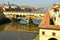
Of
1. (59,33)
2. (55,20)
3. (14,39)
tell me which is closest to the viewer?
(59,33)

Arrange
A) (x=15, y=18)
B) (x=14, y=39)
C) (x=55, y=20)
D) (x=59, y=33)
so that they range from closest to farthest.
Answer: (x=59, y=33), (x=55, y=20), (x=14, y=39), (x=15, y=18)

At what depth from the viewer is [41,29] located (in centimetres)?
1583

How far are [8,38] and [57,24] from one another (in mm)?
8683

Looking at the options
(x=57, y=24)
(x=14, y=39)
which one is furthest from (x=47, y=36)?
(x=14, y=39)

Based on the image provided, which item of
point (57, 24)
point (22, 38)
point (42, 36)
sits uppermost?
point (57, 24)

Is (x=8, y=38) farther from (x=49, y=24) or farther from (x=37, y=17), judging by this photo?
(x=37, y=17)

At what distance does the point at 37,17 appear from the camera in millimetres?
42031

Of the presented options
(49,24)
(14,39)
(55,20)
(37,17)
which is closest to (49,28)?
(49,24)

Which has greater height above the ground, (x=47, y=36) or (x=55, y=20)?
(x=55, y=20)

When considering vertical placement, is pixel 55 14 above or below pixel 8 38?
above

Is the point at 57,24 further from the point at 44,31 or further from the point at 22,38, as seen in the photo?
the point at 22,38

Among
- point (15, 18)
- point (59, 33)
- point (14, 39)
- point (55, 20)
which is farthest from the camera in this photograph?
point (15, 18)

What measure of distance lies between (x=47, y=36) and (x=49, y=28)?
85cm

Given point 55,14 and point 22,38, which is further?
point 22,38
